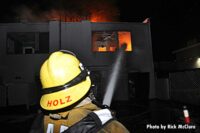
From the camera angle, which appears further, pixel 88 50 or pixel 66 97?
pixel 88 50

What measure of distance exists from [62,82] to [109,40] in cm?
1999

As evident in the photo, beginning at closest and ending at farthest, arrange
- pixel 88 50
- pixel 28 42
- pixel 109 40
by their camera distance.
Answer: pixel 88 50
pixel 109 40
pixel 28 42

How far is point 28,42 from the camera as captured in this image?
71.5ft

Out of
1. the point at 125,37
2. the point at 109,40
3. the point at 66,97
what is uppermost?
the point at 125,37

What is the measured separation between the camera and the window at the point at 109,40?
20953 mm

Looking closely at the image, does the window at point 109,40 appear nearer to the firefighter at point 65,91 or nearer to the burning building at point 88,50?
the burning building at point 88,50

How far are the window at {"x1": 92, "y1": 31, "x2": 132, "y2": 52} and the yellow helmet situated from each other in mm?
19258

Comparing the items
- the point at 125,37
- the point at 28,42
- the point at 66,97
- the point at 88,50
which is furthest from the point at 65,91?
the point at 28,42

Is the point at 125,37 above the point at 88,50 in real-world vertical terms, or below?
above

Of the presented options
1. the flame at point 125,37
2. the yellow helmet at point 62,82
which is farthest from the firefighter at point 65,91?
the flame at point 125,37

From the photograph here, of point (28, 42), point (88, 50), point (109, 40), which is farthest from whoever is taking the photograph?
point (28, 42)

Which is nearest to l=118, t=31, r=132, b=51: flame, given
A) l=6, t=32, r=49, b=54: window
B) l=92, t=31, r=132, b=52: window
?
l=92, t=31, r=132, b=52: window

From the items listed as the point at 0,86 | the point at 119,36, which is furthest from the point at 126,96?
the point at 0,86

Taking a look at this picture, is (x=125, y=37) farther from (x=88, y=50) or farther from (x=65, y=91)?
(x=65, y=91)
